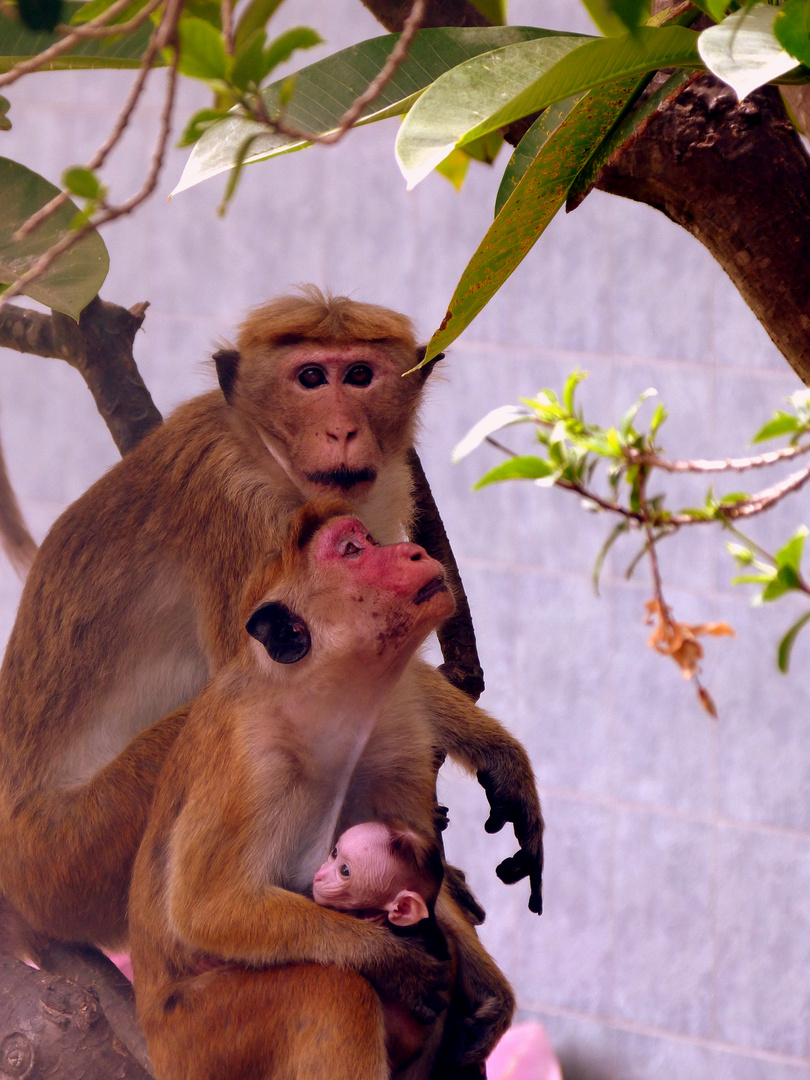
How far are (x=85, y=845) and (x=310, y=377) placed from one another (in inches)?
27.6

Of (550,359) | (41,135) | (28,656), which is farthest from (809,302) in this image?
(41,135)

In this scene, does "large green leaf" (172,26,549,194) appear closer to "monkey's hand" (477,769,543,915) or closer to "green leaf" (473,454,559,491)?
"green leaf" (473,454,559,491)

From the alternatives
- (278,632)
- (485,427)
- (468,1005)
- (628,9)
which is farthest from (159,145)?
(468,1005)

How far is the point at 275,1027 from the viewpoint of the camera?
3.51 ft

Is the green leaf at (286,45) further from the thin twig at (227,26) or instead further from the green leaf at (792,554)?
the green leaf at (792,554)

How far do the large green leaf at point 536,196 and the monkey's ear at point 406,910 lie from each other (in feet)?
2.10

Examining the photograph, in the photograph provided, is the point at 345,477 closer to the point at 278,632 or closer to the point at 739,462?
the point at 278,632

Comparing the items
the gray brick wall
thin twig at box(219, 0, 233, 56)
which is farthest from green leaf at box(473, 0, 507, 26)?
the gray brick wall

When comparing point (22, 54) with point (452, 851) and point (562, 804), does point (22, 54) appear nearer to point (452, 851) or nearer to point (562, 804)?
point (562, 804)

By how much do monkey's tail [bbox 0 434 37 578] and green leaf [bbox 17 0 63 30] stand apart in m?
1.39

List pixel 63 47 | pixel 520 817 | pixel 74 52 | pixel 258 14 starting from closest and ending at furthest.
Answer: pixel 63 47 < pixel 74 52 < pixel 258 14 < pixel 520 817

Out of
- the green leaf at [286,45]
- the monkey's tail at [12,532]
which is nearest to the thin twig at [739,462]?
the green leaf at [286,45]

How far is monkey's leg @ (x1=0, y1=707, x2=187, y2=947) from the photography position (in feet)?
4.72

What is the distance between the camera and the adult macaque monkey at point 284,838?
3.54ft
